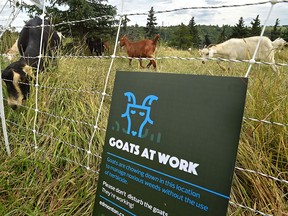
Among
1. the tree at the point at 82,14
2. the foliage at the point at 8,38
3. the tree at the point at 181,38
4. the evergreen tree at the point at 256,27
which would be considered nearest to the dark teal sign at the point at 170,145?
the evergreen tree at the point at 256,27

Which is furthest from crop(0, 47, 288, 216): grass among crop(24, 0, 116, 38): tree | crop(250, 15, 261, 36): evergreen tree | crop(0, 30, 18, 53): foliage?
crop(24, 0, 116, 38): tree

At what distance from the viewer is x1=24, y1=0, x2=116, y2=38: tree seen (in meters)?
10.0

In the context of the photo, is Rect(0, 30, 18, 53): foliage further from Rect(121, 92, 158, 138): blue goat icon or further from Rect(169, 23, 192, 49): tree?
Rect(121, 92, 158, 138): blue goat icon

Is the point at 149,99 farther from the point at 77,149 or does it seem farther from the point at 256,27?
the point at 256,27

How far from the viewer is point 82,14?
10.1 meters

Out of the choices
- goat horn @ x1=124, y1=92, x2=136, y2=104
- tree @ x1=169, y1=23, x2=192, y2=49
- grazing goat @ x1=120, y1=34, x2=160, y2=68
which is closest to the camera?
goat horn @ x1=124, y1=92, x2=136, y2=104

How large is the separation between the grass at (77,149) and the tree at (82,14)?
713 cm

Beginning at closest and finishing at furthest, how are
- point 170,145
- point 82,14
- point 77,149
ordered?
1. point 170,145
2. point 77,149
3. point 82,14

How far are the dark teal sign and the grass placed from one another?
40cm

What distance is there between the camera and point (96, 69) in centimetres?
370

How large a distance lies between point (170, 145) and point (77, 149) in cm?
117

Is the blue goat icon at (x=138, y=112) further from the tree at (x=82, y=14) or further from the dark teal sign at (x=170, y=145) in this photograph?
the tree at (x=82, y=14)

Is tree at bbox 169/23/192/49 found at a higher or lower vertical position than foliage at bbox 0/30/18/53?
higher

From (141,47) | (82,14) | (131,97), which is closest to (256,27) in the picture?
(131,97)
